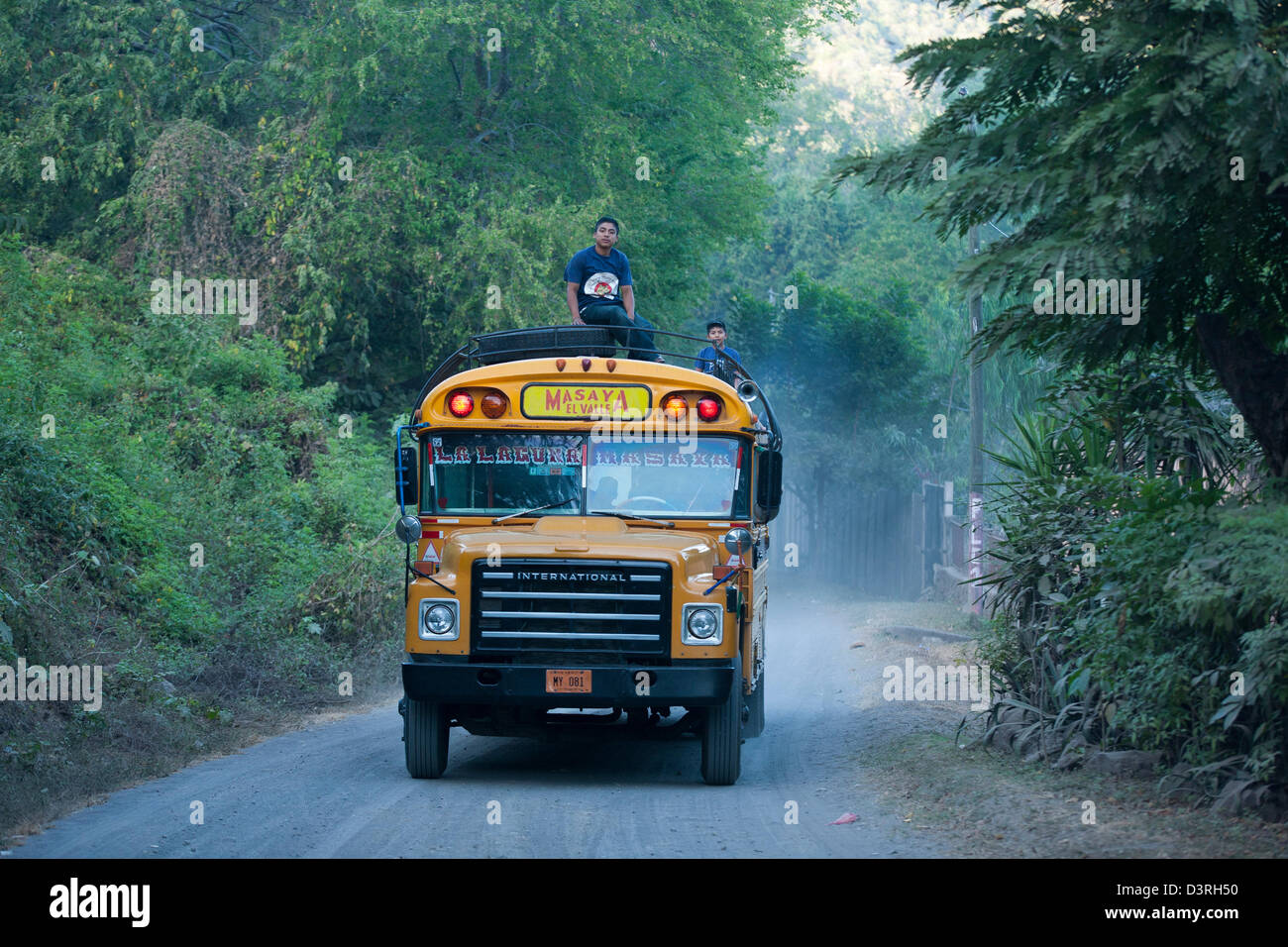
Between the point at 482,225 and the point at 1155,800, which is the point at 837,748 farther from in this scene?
the point at 482,225

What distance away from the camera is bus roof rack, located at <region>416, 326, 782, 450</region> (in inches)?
418

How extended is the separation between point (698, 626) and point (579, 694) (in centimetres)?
98

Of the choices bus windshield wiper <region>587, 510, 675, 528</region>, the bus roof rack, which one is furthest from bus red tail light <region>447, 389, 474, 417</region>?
bus windshield wiper <region>587, 510, 675, 528</region>

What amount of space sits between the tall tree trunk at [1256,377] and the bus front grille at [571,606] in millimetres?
3920

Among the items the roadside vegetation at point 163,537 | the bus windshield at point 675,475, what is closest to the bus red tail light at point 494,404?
the bus windshield at point 675,475

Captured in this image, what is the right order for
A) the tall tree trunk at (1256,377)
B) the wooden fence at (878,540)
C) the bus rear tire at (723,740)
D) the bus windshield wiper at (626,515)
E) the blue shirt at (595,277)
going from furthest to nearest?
the wooden fence at (878,540)
the blue shirt at (595,277)
the bus windshield wiper at (626,515)
the bus rear tire at (723,740)
the tall tree trunk at (1256,377)

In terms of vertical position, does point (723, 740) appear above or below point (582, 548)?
below

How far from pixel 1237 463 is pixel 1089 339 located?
1.71 meters

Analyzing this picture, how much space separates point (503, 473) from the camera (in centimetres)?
1024

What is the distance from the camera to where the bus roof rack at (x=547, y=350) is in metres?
10.6

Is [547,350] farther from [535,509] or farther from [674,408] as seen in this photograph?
[535,509]

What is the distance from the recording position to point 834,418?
34.8m

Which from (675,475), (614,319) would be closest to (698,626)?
(675,475)

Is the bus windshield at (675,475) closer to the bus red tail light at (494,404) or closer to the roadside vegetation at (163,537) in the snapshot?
the bus red tail light at (494,404)
